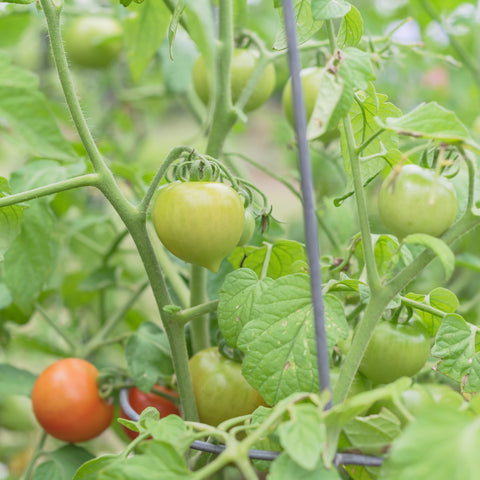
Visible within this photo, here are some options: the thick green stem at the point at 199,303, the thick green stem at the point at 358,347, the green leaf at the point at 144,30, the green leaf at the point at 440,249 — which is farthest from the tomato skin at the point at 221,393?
the green leaf at the point at 144,30

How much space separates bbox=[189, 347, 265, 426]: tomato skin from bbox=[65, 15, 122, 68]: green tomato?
82 centimetres

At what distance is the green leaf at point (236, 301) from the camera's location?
0.58 metres

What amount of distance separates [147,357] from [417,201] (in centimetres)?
43

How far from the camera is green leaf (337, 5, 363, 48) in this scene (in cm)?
54

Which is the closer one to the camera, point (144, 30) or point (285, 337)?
point (285, 337)

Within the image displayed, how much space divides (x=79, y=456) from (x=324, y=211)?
56 cm

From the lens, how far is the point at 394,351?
23.3 inches

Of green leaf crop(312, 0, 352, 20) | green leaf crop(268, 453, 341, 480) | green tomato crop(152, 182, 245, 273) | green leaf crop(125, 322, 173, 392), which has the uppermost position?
green leaf crop(312, 0, 352, 20)

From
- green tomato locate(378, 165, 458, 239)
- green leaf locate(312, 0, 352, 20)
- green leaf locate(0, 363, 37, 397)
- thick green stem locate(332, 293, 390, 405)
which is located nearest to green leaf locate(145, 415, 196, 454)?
thick green stem locate(332, 293, 390, 405)

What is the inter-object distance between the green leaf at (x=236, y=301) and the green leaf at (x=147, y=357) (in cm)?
19

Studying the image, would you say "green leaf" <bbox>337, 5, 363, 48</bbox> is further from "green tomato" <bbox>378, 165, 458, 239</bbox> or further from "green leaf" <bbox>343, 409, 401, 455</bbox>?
"green leaf" <bbox>343, 409, 401, 455</bbox>

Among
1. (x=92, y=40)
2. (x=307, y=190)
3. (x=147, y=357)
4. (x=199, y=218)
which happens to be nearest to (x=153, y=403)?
(x=147, y=357)

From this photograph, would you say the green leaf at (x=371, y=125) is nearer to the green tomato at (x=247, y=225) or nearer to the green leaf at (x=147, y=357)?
the green tomato at (x=247, y=225)

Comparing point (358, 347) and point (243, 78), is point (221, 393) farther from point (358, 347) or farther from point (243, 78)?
point (243, 78)
